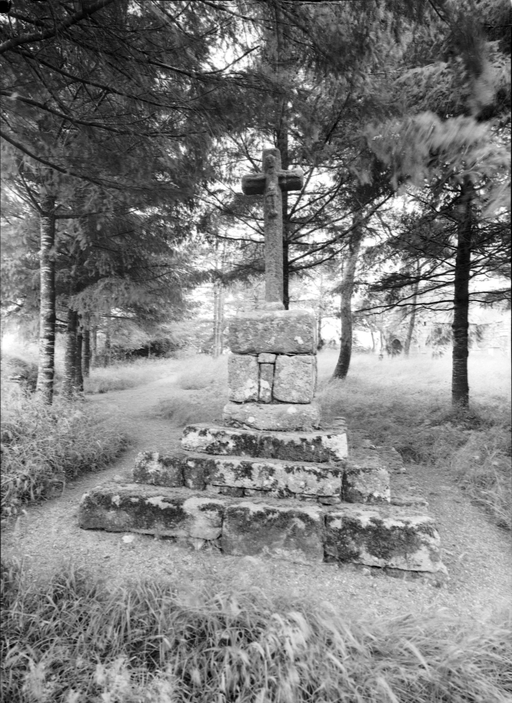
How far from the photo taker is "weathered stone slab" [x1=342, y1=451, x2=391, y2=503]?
3.10 meters

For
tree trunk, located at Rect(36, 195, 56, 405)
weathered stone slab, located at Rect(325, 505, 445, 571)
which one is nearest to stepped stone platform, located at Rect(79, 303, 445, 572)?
weathered stone slab, located at Rect(325, 505, 445, 571)

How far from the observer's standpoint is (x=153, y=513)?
3016 mm

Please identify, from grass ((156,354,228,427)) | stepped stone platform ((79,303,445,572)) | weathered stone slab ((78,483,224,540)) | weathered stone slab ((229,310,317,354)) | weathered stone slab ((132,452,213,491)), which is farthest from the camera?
grass ((156,354,228,427))

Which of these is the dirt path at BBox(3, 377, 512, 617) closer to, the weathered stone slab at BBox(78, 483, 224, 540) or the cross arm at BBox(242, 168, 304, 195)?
→ the weathered stone slab at BBox(78, 483, 224, 540)

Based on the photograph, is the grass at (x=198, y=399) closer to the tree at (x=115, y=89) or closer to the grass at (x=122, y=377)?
the grass at (x=122, y=377)

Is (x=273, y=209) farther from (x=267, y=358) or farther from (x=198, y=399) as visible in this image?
(x=198, y=399)

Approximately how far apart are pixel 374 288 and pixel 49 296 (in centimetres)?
554

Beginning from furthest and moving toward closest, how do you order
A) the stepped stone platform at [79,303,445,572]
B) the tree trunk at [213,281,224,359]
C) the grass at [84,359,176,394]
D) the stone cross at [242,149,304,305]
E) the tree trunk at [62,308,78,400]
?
the tree trunk at [213,281,224,359] < the grass at [84,359,176,394] < the tree trunk at [62,308,78,400] < the stone cross at [242,149,304,305] < the stepped stone platform at [79,303,445,572]

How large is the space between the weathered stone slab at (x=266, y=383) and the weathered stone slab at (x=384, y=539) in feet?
4.30

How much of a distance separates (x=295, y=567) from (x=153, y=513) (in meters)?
1.29

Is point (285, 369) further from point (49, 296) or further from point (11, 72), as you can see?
point (49, 296)

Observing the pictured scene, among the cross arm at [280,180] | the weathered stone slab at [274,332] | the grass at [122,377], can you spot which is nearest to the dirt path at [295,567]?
the weathered stone slab at [274,332]

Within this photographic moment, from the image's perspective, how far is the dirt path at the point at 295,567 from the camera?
7.59 feet

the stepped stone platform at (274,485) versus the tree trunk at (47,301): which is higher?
the tree trunk at (47,301)
